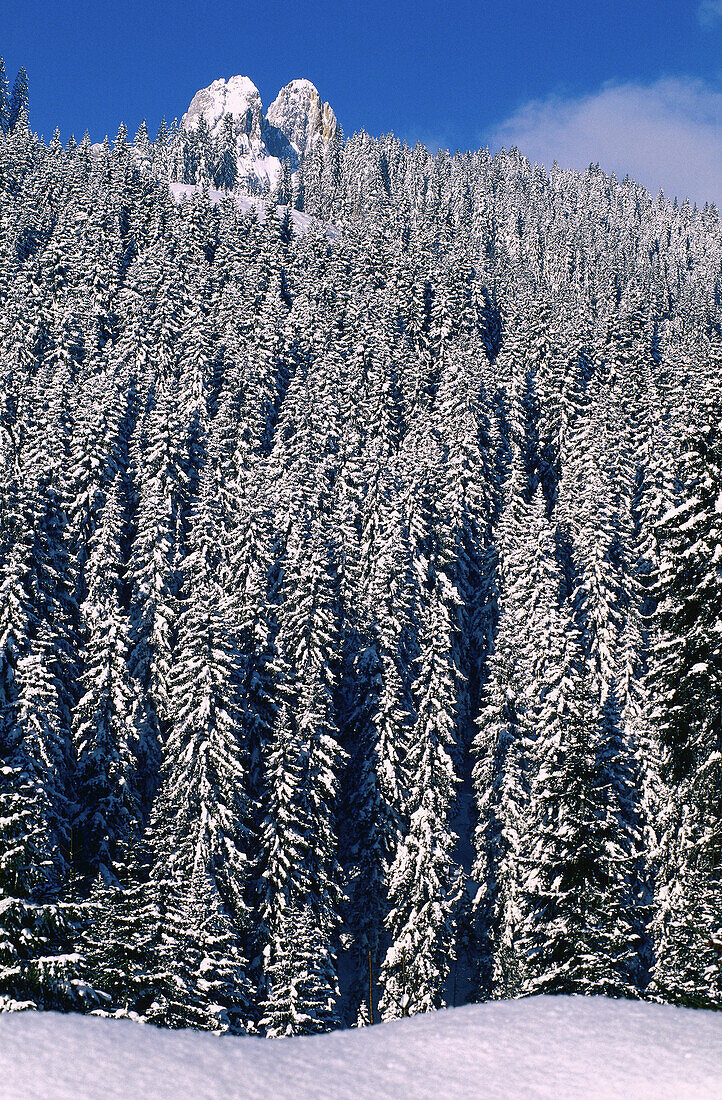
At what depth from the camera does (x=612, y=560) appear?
5178cm

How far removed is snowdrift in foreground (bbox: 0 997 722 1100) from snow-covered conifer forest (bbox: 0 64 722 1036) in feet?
9.50

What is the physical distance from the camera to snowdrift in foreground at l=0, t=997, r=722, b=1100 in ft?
24.6

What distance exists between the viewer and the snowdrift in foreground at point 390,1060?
7.49 meters

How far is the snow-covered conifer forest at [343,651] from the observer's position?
19062mm

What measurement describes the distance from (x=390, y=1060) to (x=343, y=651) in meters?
35.9

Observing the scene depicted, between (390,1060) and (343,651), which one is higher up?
(343,651)

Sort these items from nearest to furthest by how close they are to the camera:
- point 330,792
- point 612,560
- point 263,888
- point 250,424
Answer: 1. point 263,888
2. point 330,792
3. point 612,560
4. point 250,424

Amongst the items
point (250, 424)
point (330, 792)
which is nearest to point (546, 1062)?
point (330, 792)

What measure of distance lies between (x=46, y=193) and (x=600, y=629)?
110 metres

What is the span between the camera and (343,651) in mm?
44188

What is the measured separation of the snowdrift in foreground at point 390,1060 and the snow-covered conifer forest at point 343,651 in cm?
289

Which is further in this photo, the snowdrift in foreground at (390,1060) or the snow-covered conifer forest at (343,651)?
the snow-covered conifer forest at (343,651)

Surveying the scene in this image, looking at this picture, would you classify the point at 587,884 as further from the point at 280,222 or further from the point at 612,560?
the point at 280,222

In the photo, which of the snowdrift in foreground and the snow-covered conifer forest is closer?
the snowdrift in foreground
